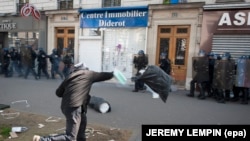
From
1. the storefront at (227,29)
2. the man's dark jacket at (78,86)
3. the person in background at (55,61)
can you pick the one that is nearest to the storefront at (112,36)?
the person in background at (55,61)

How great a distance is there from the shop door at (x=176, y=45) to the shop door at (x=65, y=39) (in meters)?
5.12

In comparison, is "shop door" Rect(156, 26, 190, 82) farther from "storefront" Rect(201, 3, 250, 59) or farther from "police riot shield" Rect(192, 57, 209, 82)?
"police riot shield" Rect(192, 57, 209, 82)

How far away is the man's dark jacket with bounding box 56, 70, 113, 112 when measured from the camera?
4.07 meters

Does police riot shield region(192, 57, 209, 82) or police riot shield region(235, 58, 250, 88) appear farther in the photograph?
police riot shield region(192, 57, 209, 82)

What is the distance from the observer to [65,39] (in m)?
14.3

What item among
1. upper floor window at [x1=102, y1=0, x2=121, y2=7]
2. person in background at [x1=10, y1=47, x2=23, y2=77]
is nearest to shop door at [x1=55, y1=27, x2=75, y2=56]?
person in background at [x1=10, y1=47, x2=23, y2=77]

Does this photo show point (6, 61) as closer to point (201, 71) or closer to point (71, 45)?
point (71, 45)

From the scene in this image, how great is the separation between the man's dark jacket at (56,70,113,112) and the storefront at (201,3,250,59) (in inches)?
291

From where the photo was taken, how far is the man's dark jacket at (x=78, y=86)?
4070 mm

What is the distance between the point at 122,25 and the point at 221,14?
4.63 metres

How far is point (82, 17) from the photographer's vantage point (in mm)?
13484

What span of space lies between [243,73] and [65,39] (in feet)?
31.3

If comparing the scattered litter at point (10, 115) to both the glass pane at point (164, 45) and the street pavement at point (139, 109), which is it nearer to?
the street pavement at point (139, 109)

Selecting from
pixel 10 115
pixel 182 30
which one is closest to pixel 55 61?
pixel 182 30
